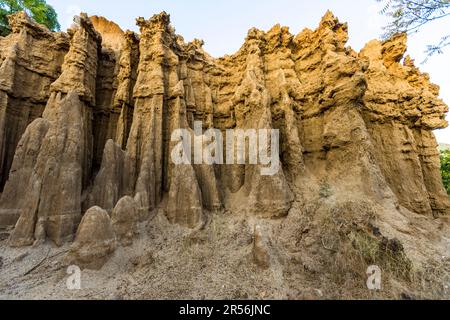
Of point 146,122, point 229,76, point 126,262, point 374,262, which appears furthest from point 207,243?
point 229,76

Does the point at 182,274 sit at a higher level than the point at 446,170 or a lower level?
lower

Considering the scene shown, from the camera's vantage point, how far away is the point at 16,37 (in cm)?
1039

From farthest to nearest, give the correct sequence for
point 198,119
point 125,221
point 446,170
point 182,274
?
point 446,170
point 198,119
point 125,221
point 182,274

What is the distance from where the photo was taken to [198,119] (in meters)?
12.0

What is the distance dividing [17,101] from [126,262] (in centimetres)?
1059

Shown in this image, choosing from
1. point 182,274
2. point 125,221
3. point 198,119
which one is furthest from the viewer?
point 198,119

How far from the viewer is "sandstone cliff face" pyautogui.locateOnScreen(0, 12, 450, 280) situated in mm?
7457

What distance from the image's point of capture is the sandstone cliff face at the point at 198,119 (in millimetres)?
7457

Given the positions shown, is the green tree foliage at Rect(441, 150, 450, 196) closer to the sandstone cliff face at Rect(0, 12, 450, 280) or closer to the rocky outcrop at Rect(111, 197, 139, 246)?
the sandstone cliff face at Rect(0, 12, 450, 280)

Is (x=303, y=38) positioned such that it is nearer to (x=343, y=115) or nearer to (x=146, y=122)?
(x=343, y=115)

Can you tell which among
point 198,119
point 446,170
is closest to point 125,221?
point 198,119

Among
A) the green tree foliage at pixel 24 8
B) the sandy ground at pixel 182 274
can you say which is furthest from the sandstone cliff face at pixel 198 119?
the green tree foliage at pixel 24 8

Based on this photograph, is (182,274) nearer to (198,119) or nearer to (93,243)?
(93,243)

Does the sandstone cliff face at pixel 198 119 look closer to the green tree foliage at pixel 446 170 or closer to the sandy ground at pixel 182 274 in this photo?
the sandy ground at pixel 182 274
